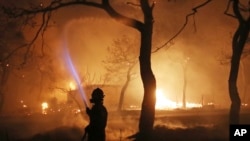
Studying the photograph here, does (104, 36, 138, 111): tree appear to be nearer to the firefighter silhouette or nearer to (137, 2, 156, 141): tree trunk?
(137, 2, 156, 141): tree trunk

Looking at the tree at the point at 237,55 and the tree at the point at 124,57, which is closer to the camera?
the tree at the point at 237,55

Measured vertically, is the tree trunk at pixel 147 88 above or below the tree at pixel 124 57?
below

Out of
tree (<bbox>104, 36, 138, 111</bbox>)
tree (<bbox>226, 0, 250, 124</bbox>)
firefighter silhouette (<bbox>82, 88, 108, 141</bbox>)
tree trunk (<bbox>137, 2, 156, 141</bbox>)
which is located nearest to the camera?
firefighter silhouette (<bbox>82, 88, 108, 141</bbox>)

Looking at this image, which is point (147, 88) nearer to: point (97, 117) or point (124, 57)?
point (97, 117)

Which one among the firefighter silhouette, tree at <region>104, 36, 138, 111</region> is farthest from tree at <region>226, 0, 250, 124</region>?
tree at <region>104, 36, 138, 111</region>

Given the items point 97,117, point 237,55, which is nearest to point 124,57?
point 237,55

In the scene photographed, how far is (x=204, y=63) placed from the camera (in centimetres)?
6762

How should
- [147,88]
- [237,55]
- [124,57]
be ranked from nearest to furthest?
1. [147,88]
2. [237,55]
3. [124,57]

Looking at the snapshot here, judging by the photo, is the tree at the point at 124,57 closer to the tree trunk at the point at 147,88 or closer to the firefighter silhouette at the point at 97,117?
the tree trunk at the point at 147,88

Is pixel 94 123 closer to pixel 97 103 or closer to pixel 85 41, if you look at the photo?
pixel 97 103

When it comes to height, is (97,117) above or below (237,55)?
below

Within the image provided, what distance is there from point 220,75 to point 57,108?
1116 inches

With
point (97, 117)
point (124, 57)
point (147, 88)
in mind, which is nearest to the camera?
point (97, 117)

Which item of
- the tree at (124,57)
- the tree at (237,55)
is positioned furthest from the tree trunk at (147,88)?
the tree at (124,57)
